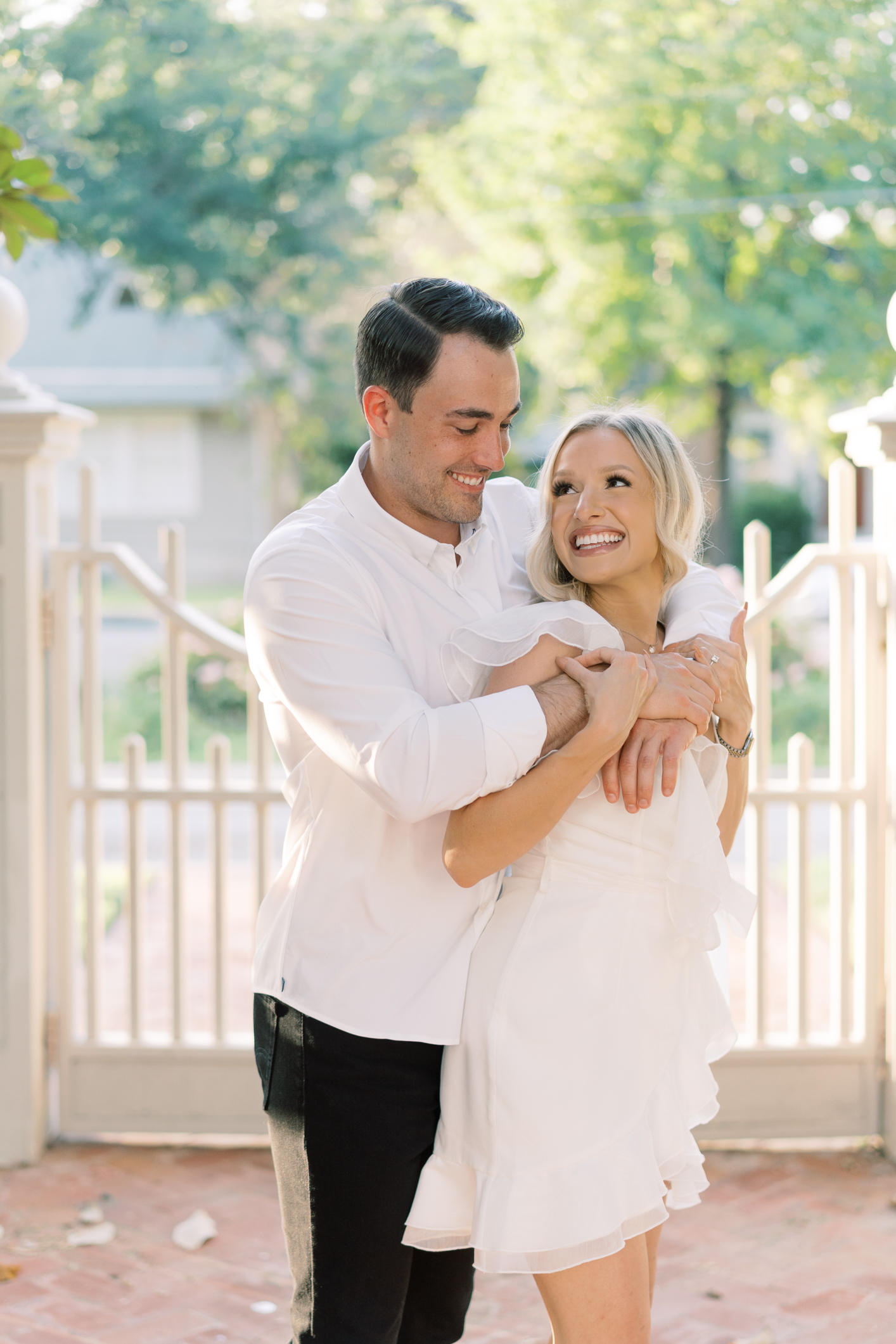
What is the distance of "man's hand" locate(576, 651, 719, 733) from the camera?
199 cm

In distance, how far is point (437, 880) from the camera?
2.04 metres

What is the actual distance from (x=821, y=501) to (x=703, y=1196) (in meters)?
24.3

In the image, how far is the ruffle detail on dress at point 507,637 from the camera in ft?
6.74

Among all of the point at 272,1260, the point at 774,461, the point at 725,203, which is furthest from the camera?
the point at 774,461

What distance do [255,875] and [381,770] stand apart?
2.13 meters

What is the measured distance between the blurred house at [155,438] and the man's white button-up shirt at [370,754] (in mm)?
20634

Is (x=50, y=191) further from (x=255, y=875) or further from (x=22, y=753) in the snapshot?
(x=255, y=875)

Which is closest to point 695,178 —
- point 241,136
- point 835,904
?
point 241,136

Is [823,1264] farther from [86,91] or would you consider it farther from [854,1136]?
[86,91]

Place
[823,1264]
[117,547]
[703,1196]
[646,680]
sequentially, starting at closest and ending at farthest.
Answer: [646,680]
[823,1264]
[703,1196]
[117,547]

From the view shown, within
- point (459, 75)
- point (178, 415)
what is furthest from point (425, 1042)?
point (178, 415)

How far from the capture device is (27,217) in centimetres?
207

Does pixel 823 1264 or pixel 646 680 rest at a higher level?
pixel 646 680

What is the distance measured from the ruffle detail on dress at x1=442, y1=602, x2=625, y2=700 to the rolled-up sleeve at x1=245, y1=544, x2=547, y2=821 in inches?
4.9
